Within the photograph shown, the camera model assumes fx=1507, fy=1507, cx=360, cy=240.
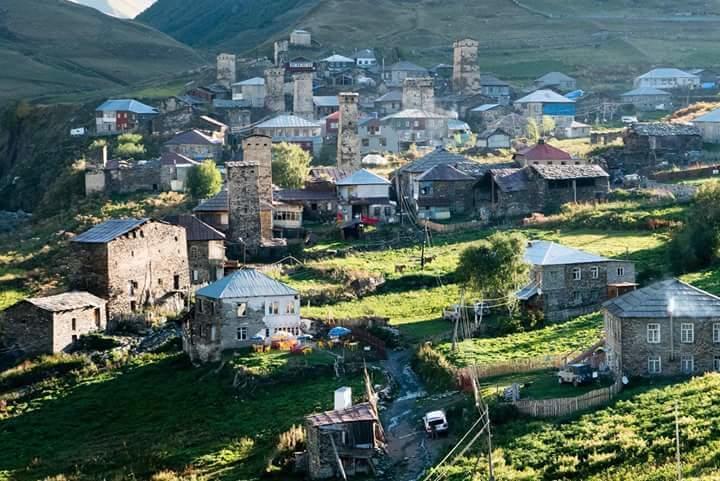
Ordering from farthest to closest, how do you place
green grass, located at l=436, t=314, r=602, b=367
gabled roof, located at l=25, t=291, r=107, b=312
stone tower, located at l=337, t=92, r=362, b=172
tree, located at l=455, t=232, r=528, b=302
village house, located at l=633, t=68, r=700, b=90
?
1. village house, located at l=633, t=68, r=700, b=90
2. stone tower, located at l=337, t=92, r=362, b=172
3. gabled roof, located at l=25, t=291, r=107, b=312
4. tree, located at l=455, t=232, r=528, b=302
5. green grass, located at l=436, t=314, r=602, b=367

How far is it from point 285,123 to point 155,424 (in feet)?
162

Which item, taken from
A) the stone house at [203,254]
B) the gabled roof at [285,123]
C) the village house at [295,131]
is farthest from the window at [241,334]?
the gabled roof at [285,123]

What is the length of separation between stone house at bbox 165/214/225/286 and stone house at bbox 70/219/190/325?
116cm

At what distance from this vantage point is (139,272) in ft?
193

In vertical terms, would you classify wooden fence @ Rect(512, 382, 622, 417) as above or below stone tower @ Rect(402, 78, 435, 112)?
below

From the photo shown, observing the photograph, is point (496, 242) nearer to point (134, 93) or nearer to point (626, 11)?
point (134, 93)

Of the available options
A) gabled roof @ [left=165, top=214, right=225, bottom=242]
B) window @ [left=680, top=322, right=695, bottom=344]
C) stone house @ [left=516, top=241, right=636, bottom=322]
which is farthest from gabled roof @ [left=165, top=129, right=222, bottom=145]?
window @ [left=680, top=322, right=695, bottom=344]

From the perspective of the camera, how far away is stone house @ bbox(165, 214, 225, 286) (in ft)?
204

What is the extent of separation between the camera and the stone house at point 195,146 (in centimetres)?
8950

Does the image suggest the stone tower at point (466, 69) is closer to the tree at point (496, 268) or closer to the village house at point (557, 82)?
the village house at point (557, 82)

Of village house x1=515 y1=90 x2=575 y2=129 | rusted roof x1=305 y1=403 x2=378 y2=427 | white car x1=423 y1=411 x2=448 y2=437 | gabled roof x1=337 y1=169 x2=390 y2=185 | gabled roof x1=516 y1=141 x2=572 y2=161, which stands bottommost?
white car x1=423 y1=411 x2=448 y2=437

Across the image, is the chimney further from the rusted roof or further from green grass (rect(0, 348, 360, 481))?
green grass (rect(0, 348, 360, 481))

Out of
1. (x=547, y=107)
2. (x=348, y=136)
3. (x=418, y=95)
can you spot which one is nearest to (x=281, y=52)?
(x=418, y=95)

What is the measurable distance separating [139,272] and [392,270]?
10001mm
